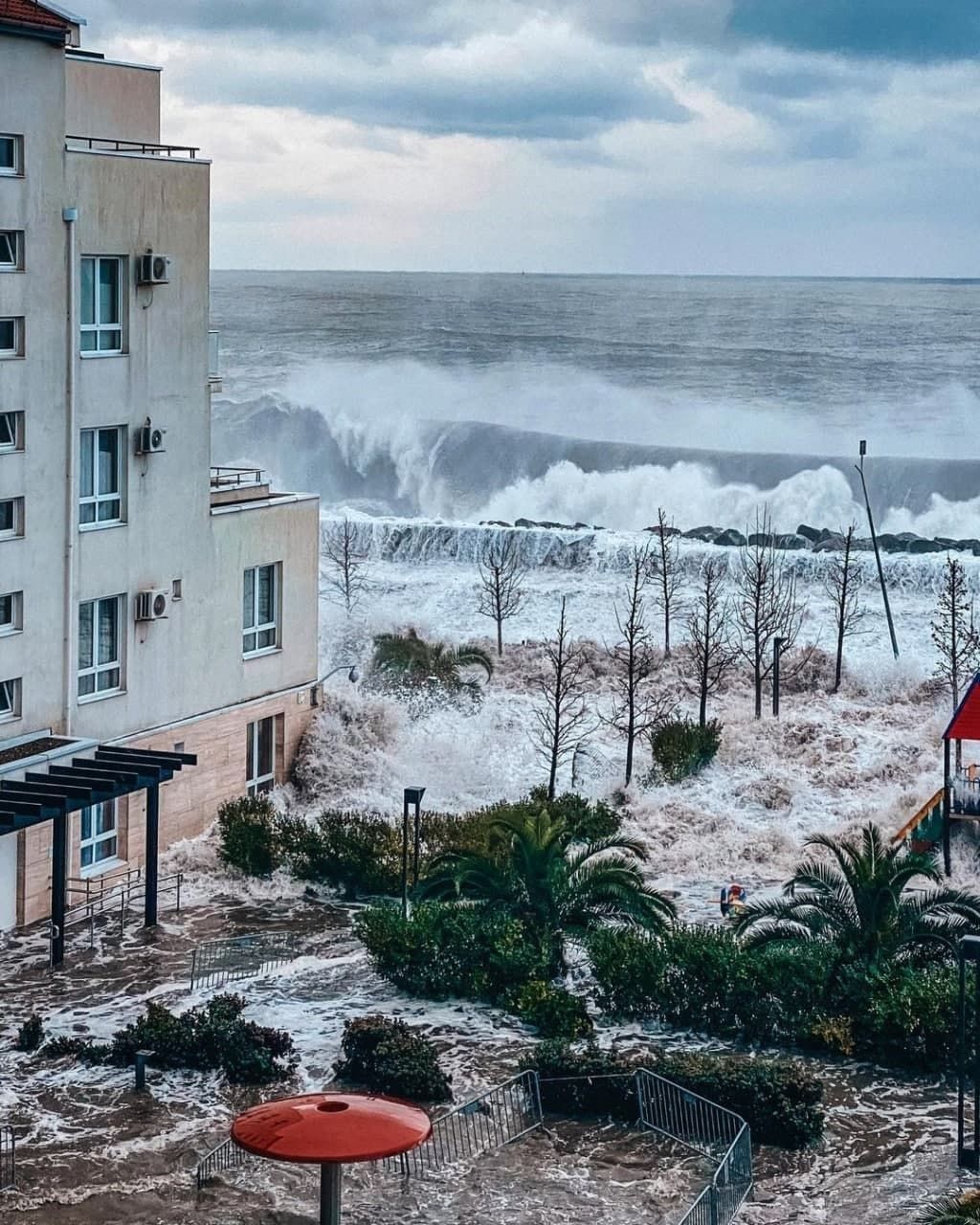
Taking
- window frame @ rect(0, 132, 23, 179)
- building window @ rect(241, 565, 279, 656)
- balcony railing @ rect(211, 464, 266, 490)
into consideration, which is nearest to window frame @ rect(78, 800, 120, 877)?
building window @ rect(241, 565, 279, 656)

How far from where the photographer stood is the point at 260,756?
120 feet

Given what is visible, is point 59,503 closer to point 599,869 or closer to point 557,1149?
point 599,869

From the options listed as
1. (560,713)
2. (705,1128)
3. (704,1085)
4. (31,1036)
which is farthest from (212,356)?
(705,1128)

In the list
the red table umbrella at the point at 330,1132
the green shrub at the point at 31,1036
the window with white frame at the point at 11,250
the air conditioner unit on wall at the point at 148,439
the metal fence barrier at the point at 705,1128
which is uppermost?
the window with white frame at the point at 11,250

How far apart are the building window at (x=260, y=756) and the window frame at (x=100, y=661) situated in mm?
4550

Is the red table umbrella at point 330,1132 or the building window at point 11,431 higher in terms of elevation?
the building window at point 11,431

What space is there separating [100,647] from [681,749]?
13530mm

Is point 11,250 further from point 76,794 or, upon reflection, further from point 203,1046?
point 203,1046

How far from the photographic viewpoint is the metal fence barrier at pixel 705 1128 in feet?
62.5

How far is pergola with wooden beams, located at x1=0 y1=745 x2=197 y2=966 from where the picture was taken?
26328 mm

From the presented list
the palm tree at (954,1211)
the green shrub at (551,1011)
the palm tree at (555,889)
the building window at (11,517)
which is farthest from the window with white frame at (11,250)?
the palm tree at (954,1211)

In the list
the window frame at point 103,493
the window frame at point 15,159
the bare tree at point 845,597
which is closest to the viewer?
the window frame at point 15,159

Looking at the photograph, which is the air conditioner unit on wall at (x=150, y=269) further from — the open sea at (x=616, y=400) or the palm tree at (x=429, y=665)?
the open sea at (x=616, y=400)

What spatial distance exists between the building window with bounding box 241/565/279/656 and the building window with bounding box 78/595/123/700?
138 inches
